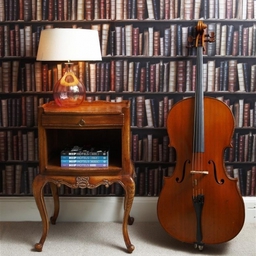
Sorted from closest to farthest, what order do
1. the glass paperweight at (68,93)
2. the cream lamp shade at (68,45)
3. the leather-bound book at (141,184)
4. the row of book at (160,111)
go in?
the cream lamp shade at (68,45)
the glass paperweight at (68,93)
the row of book at (160,111)
the leather-bound book at (141,184)

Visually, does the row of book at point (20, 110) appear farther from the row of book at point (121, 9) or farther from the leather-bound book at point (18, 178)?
the row of book at point (121, 9)

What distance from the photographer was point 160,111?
2.71 m

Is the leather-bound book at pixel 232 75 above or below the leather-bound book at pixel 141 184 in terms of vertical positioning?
above

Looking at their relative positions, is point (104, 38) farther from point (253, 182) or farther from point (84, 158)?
point (253, 182)

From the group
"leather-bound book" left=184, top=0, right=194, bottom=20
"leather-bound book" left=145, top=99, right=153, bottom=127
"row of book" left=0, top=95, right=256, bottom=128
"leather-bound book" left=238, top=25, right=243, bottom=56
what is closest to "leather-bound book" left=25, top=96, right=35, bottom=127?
"row of book" left=0, top=95, right=256, bottom=128

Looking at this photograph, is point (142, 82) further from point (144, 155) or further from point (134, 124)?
point (144, 155)

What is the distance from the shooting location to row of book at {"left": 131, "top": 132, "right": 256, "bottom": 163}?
2.71 metres

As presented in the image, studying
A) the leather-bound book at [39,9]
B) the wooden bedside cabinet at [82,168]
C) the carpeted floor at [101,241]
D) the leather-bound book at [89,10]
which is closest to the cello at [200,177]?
the carpeted floor at [101,241]

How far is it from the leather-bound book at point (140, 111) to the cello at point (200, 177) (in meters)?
0.39

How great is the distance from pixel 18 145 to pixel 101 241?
0.82 meters

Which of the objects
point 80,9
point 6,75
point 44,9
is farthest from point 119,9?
point 6,75

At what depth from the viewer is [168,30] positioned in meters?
2.62

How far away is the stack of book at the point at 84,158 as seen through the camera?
7.75 ft

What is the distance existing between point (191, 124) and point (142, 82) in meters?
0.50
